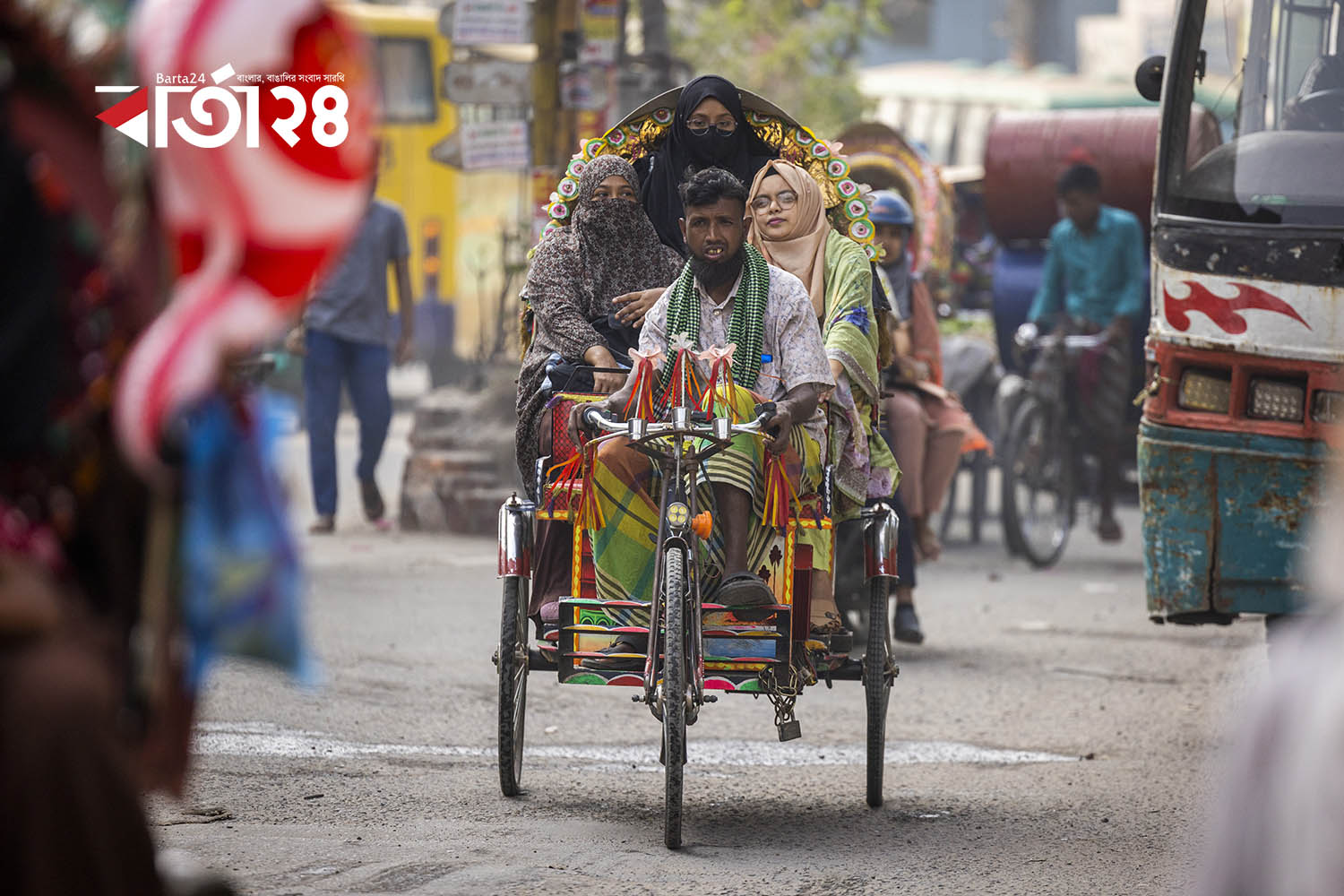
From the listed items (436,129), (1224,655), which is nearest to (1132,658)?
(1224,655)

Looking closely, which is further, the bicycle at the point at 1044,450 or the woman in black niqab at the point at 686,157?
the bicycle at the point at 1044,450

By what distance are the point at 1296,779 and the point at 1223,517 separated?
16.8 feet

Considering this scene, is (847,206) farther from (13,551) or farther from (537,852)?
(13,551)

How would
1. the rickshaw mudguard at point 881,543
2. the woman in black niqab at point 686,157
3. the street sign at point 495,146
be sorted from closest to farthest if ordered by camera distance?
the rickshaw mudguard at point 881,543 → the woman in black niqab at point 686,157 → the street sign at point 495,146

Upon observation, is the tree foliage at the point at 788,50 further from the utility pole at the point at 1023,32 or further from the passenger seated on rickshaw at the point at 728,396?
the passenger seated on rickshaw at the point at 728,396

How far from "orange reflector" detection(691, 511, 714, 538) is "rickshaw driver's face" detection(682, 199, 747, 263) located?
853 millimetres

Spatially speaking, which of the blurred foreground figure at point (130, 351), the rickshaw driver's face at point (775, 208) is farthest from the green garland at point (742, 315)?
the blurred foreground figure at point (130, 351)

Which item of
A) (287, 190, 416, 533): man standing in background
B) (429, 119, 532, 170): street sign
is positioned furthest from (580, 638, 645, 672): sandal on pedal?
(429, 119, 532, 170): street sign

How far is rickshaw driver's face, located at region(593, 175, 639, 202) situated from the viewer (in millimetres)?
6930

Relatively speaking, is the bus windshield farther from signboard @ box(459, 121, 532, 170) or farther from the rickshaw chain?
signboard @ box(459, 121, 532, 170)

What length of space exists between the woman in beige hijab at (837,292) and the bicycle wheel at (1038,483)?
5.36 m

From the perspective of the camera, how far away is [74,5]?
2.70 m

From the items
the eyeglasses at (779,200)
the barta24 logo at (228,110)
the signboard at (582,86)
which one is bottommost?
the eyeglasses at (779,200)

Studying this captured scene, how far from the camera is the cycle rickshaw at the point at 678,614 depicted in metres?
5.80
